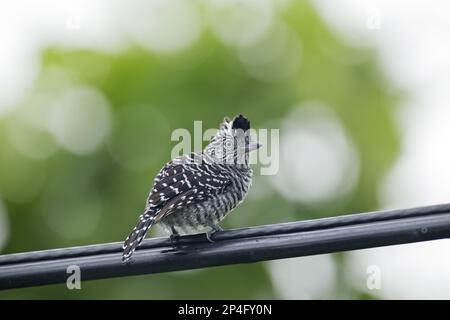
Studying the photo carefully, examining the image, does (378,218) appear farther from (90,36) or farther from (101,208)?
(90,36)

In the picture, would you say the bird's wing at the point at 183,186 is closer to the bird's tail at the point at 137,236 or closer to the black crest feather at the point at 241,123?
the bird's tail at the point at 137,236

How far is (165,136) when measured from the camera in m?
21.7

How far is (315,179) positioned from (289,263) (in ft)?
7.81

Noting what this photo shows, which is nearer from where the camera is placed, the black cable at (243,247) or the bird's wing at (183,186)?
the black cable at (243,247)

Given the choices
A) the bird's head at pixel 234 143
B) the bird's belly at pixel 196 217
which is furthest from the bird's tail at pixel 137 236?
the bird's head at pixel 234 143

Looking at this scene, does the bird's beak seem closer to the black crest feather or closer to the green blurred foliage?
the black crest feather

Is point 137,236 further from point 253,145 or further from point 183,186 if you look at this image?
point 253,145

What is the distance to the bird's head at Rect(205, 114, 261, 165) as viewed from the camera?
9.48 metres

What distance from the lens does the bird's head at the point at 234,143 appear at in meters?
9.48

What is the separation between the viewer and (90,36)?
930 inches

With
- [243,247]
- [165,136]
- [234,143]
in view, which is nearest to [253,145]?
[234,143]

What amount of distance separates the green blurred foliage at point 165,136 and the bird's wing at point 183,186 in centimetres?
1030

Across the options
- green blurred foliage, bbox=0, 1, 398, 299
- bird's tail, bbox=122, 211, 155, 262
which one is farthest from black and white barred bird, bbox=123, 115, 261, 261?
green blurred foliage, bbox=0, 1, 398, 299
